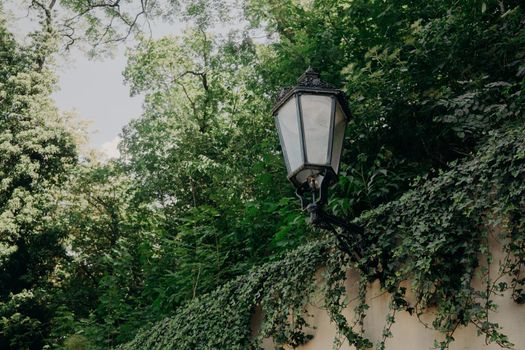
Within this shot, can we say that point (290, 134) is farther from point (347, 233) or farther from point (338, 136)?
point (347, 233)

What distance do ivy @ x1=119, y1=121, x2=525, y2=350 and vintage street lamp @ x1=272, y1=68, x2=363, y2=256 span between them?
50 centimetres

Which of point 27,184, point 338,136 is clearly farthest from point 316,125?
point 27,184

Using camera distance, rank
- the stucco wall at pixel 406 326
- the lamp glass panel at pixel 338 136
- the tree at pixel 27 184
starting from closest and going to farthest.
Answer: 1. the stucco wall at pixel 406 326
2. the lamp glass panel at pixel 338 136
3. the tree at pixel 27 184

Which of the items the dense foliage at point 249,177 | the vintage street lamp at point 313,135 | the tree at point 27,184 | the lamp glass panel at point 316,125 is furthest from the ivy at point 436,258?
the tree at point 27,184

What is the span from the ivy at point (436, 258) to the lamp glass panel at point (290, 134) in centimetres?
87

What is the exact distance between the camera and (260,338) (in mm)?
4527

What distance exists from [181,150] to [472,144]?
8768 mm

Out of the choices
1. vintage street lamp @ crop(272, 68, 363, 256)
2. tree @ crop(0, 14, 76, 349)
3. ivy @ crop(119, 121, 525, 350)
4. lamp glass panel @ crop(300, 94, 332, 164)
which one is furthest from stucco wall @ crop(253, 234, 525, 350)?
tree @ crop(0, 14, 76, 349)

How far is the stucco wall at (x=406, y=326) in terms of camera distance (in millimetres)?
2834

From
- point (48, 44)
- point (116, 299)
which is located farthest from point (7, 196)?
point (116, 299)

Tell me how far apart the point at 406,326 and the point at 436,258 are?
1.96ft

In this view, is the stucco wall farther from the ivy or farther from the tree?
the tree

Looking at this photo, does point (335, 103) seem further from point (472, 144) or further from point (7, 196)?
point (7, 196)

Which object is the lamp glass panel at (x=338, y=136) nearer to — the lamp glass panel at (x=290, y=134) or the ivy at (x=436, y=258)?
the lamp glass panel at (x=290, y=134)
